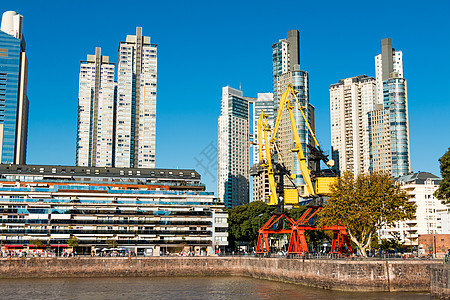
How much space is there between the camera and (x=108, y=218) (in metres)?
145

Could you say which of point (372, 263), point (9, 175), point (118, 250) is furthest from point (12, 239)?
point (372, 263)

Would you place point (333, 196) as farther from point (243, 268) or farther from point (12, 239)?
point (12, 239)

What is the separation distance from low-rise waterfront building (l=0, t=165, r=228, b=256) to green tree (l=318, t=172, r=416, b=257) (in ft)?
206

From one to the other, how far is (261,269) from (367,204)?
28.5 m

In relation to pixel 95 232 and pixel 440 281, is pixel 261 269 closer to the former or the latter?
pixel 440 281

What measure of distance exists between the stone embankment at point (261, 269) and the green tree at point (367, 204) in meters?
10.2

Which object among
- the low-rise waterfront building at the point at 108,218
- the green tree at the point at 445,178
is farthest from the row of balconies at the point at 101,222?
the green tree at the point at 445,178

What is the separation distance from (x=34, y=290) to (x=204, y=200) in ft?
238

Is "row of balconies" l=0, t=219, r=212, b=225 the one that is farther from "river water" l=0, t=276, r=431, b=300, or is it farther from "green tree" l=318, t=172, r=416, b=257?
"green tree" l=318, t=172, r=416, b=257

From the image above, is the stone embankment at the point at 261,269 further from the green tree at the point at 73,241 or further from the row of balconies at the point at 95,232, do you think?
the row of balconies at the point at 95,232

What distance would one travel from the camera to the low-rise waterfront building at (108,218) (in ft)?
463

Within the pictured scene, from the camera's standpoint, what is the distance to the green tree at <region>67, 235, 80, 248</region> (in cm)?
14000

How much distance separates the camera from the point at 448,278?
201 ft

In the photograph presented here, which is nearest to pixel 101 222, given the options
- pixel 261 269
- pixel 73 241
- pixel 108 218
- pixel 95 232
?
pixel 108 218
